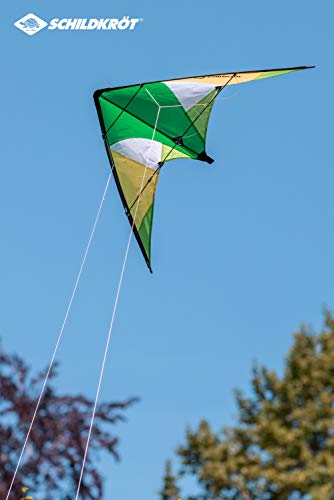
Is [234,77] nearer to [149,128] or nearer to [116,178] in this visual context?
[149,128]

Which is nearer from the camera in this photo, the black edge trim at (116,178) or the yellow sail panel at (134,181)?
the black edge trim at (116,178)

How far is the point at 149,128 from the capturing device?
808 cm

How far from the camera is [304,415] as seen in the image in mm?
15180

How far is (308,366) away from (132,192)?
30.9ft

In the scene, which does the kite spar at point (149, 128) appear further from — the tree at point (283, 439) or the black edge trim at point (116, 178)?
the tree at point (283, 439)

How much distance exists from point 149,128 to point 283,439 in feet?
29.7

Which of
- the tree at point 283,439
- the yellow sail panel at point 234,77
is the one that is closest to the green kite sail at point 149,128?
the yellow sail panel at point 234,77

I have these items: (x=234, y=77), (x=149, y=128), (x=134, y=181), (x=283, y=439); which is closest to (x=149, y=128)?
(x=149, y=128)

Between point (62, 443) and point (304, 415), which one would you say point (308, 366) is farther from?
point (62, 443)

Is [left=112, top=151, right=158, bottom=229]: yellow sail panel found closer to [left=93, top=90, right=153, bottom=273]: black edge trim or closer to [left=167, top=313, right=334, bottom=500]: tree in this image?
[left=93, top=90, right=153, bottom=273]: black edge trim

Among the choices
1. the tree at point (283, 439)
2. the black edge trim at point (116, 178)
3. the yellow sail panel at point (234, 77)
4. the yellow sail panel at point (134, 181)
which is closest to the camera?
the yellow sail panel at point (234, 77)

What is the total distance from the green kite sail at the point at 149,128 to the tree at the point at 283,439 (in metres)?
7.89

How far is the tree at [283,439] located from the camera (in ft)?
46.6

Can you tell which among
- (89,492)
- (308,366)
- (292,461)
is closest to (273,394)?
(308,366)
